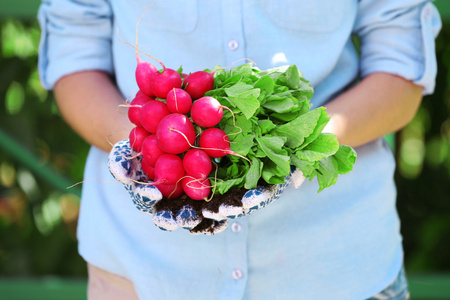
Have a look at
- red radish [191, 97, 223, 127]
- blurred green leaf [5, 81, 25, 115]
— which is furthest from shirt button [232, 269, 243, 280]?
blurred green leaf [5, 81, 25, 115]

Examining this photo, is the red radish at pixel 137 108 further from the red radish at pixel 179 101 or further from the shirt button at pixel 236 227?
the shirt button at pixel 236 227

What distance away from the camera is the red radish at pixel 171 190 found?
2.63 feet

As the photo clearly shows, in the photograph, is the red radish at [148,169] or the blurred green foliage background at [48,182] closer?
the red radish at [148,169]

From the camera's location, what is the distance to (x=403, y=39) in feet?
3.35

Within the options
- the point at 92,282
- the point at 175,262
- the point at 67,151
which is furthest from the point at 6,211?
the point at 175,262

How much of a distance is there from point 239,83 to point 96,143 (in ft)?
1.27

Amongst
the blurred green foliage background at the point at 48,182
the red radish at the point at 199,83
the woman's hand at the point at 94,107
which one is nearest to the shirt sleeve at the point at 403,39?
the red radish at the point at 199,83

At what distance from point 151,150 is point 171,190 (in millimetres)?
70

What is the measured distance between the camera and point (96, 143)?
1.03m

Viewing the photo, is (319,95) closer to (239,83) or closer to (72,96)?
(239,83)

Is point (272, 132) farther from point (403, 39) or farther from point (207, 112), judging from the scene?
point (403, 39)

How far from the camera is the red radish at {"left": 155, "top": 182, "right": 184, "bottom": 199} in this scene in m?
0.80

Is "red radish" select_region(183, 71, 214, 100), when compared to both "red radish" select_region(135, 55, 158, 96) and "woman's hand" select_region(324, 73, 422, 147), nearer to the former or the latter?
"red radish" select_region(135, 55, 158, 96)

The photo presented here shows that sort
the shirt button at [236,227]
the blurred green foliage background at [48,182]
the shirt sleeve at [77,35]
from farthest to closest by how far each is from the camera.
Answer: the blurred green foliage background at [48,182]
the shirt sleeve at [77,35]
the shirt button at [236,227]
